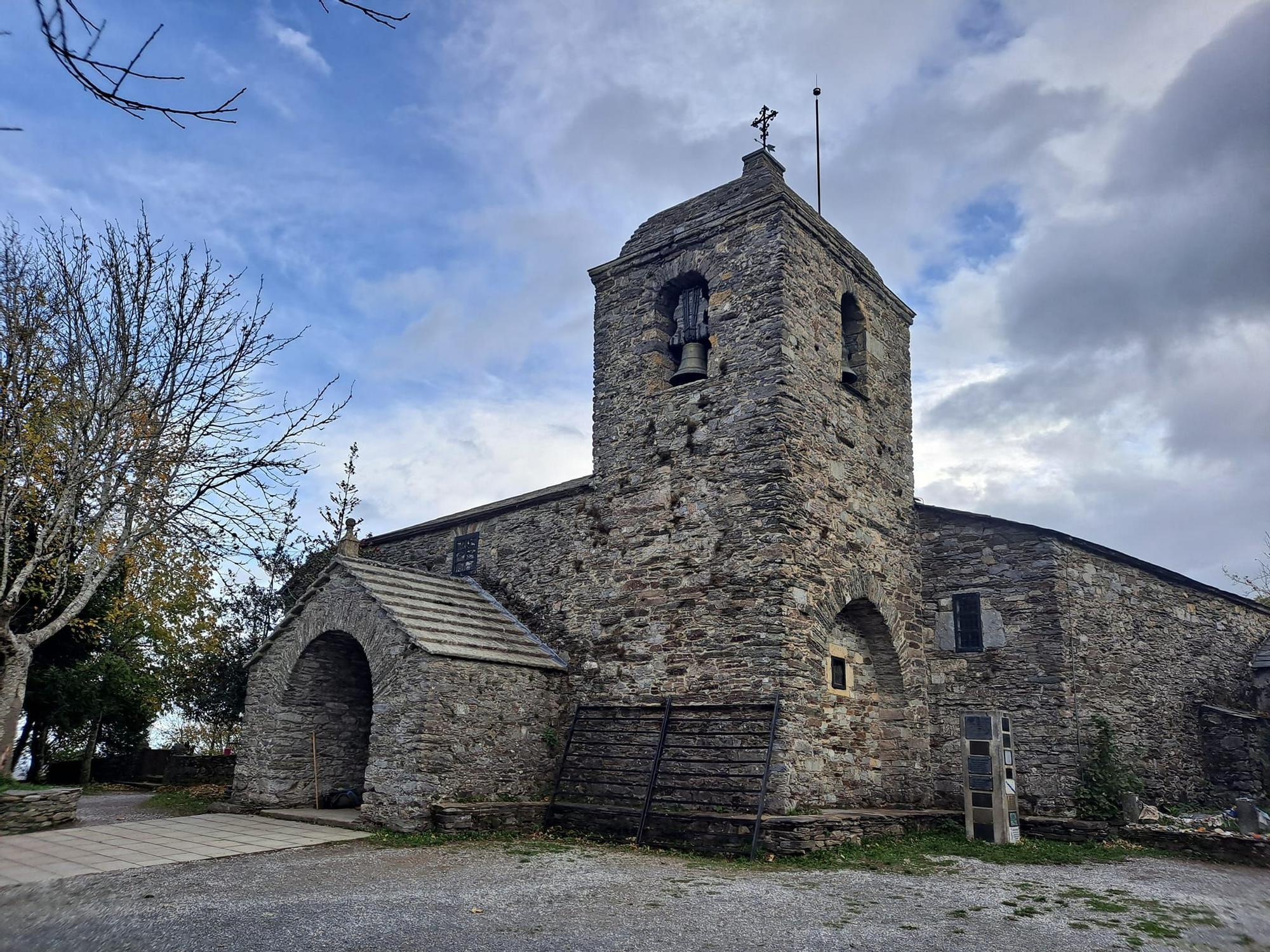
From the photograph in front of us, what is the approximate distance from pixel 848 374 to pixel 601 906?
8.73 metres

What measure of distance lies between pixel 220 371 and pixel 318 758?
6.06 meters

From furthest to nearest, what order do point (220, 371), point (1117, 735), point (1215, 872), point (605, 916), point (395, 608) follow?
point (220, 371) < point (1117, 735) < point (395, 608) < point (1215, 872) < point (605, 916)

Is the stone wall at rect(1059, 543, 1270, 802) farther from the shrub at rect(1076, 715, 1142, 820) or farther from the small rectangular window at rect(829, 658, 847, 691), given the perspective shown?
the small rectangular window at rect(829, 658, 847, 691)

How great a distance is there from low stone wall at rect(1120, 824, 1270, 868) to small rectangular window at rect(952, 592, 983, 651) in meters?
2.89

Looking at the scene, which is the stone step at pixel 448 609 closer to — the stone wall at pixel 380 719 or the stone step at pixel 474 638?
the stone step at pixel 474 638

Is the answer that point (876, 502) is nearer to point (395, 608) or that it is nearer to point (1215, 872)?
point (1215, 872)

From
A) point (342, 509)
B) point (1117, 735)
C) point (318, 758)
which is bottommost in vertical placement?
point (318, 758)

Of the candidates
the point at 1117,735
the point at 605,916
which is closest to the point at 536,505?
the point at 605,916

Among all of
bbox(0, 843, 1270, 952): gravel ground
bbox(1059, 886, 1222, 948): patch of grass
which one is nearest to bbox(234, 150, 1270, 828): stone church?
bbox(0, 843, 1270, 952): gravel ground

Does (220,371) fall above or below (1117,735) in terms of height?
above

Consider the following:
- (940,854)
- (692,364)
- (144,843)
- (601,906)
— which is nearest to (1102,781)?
(940,854)

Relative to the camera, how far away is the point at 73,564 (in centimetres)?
1491

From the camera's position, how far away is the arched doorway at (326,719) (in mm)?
12203

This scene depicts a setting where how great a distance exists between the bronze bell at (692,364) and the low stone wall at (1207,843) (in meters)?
7.96
